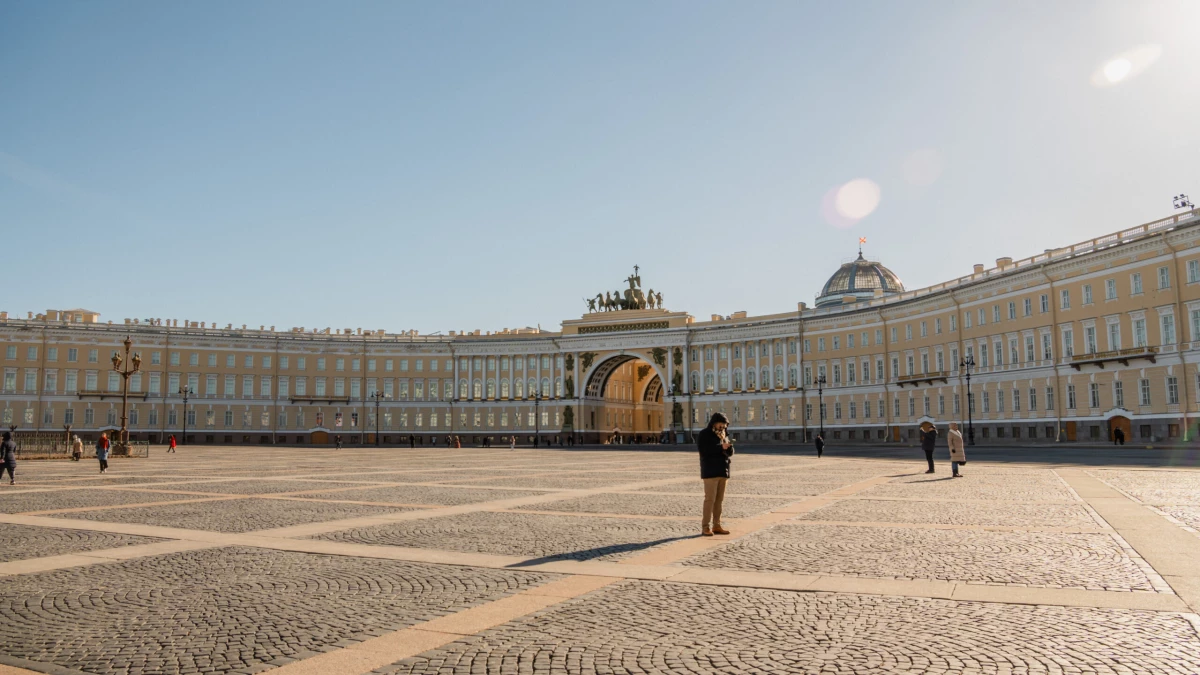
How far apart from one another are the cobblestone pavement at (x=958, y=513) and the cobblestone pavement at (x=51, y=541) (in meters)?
11.5

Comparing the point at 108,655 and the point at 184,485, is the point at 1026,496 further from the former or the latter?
the point at 184,485

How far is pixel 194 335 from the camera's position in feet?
339

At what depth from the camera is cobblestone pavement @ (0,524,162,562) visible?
12.4 meters

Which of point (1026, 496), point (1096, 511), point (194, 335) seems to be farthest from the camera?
point (194, 335)

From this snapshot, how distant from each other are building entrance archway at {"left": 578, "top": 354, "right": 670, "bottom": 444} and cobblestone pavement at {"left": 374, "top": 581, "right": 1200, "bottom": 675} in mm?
102205

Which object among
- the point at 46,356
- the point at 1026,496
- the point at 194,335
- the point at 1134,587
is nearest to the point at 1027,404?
the point at 1026,496

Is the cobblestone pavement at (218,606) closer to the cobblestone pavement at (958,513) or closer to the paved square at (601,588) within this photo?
the paved square at (601,588)

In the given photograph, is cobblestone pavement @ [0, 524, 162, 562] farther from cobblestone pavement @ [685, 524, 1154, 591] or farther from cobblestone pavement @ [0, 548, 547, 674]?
cobblestone pavement @ [685, 524, 1154, 591]

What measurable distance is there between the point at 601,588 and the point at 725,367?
325 ft

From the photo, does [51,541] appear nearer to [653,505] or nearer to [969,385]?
[653,505]

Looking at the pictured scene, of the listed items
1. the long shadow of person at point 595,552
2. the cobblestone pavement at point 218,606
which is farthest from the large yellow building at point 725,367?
the cobblestone pavement at point 218,606

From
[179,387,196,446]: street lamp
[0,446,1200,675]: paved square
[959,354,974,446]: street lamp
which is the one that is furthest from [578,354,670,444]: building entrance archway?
[0,446,1200,675]: paved square

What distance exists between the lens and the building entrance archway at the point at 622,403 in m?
115

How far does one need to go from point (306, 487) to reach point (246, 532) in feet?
37.1
